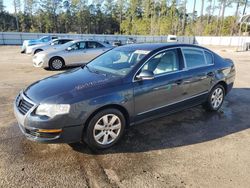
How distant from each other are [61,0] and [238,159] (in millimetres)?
68806

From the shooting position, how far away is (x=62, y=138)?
10.2 ft

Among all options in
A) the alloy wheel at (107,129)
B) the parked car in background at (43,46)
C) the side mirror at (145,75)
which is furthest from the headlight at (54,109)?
the parked car in background at (43,46)

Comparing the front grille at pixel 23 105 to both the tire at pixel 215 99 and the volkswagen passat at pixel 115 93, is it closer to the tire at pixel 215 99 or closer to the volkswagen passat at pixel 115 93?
the volkswagen passat at pixel 115 93

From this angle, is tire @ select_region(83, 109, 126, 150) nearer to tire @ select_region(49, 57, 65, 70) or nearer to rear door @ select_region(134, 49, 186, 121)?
rear door @ select_region(134, 49, 186, 121)

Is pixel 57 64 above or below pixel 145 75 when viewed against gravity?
below

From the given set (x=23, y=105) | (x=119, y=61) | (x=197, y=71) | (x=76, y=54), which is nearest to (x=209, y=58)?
(x=197, y=71)

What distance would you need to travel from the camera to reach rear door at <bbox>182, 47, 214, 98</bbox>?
4.33 metres

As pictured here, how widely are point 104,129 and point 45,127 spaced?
2.73 ft

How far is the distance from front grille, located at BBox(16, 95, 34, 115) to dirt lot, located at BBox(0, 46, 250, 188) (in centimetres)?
→ 62

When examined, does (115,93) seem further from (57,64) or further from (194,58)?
(57,64)

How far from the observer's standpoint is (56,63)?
10.5m

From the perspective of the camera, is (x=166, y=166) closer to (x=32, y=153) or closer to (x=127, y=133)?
(x=127, y=133)

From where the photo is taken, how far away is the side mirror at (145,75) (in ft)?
11.6

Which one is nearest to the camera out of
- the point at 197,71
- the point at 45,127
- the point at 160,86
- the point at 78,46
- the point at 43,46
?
the point at 45,127
